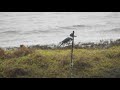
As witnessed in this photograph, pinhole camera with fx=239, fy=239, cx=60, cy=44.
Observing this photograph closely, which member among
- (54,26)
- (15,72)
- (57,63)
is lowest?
(15,72)

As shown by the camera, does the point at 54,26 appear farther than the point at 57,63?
Yes

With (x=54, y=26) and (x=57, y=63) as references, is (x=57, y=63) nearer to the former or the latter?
(x=57, y=63)

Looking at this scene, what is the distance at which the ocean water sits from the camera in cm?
415

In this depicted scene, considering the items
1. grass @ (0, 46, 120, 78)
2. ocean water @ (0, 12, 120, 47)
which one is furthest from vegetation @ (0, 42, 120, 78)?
ocean water @ (0, 12, 120, 47)

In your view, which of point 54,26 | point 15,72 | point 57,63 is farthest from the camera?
point 54,26

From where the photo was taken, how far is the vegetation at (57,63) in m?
3.96

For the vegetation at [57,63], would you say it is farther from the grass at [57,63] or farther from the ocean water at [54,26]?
the ocean water at [54,26]

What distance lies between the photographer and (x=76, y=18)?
4195 mm

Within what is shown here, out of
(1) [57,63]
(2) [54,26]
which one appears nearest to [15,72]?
(1) [57,63]

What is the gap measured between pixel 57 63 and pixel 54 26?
663 millimetres

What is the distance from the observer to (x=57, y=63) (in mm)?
4051

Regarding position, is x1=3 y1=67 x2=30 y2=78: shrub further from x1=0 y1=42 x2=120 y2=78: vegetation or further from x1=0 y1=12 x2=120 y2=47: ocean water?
x1=0 y1=12 x2=120 y2=47: ocean water
